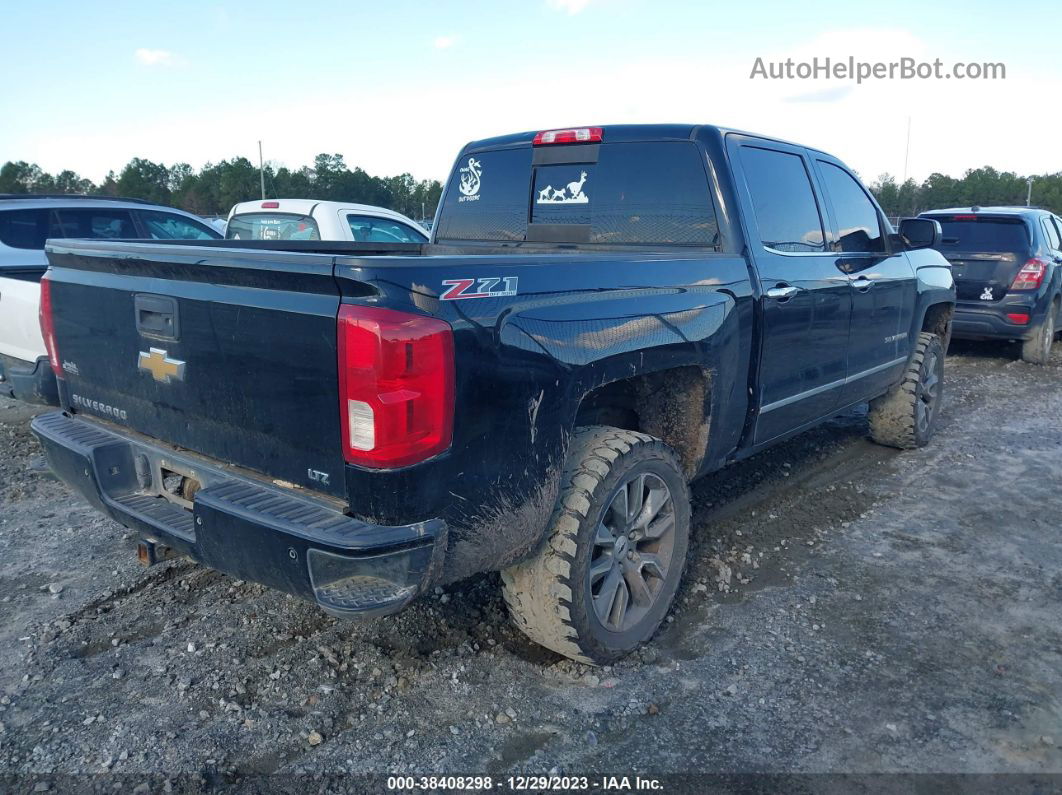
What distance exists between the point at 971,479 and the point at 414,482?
4.44 m

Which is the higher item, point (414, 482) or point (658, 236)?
point (658, 236)

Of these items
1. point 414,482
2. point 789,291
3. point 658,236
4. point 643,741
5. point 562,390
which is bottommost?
point 643,741

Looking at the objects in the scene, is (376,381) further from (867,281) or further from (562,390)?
(867,281)

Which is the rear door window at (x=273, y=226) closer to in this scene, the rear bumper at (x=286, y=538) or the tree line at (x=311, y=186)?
the rear bumper at (x=286, y=538)

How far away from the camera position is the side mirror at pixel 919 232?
17.0 ft

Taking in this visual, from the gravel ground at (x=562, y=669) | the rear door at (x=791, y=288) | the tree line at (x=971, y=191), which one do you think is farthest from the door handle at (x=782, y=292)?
the tree line at (x=971, y=191)

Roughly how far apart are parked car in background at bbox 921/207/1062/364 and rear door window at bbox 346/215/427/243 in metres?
5.65

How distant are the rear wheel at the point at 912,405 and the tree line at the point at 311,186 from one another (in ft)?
117

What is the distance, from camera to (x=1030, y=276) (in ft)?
29.3

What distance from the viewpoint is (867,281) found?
15.5 ft

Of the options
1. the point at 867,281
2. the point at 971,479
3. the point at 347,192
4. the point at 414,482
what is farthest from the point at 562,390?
the point at 347,192

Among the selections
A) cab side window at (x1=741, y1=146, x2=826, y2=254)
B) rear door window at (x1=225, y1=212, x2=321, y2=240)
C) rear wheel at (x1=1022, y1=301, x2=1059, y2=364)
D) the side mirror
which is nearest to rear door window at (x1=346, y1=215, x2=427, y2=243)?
rear door window at (x1=225, y1=212, x2=321, y2=240)

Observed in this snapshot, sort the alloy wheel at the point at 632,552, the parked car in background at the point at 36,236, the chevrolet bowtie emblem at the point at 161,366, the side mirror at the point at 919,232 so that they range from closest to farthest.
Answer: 1. the chevrolet bowtie emblem at the point at 161,366
2. the alloy wheel at the point at 632,552
3. the parked car in background at the point at 36,236
4. the side mirror at the point at 919,232

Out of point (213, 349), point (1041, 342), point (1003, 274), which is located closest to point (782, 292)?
point (213, 349)
